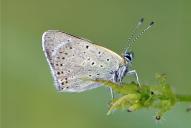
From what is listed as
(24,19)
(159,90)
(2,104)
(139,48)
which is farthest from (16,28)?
(159,90)

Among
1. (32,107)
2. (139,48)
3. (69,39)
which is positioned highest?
(69,39)

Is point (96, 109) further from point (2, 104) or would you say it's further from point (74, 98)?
point (2, 104)

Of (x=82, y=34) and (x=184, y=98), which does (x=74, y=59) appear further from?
(x=82, y=34)

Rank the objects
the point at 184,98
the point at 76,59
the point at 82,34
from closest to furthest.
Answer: the point at 184,98
the point at 76,59
the point at 82,34

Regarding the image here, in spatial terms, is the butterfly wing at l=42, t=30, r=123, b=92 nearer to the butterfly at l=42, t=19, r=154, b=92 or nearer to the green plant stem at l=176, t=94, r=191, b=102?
the butterfly at l=42, t=19, r=154, b=92

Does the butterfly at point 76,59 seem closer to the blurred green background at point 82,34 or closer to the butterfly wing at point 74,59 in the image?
the butterfly wing at point 74,59

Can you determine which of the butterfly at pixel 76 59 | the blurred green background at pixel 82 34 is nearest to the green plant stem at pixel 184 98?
the butterfly at pixel 76 59

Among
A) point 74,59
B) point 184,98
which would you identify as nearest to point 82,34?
point 74,59
